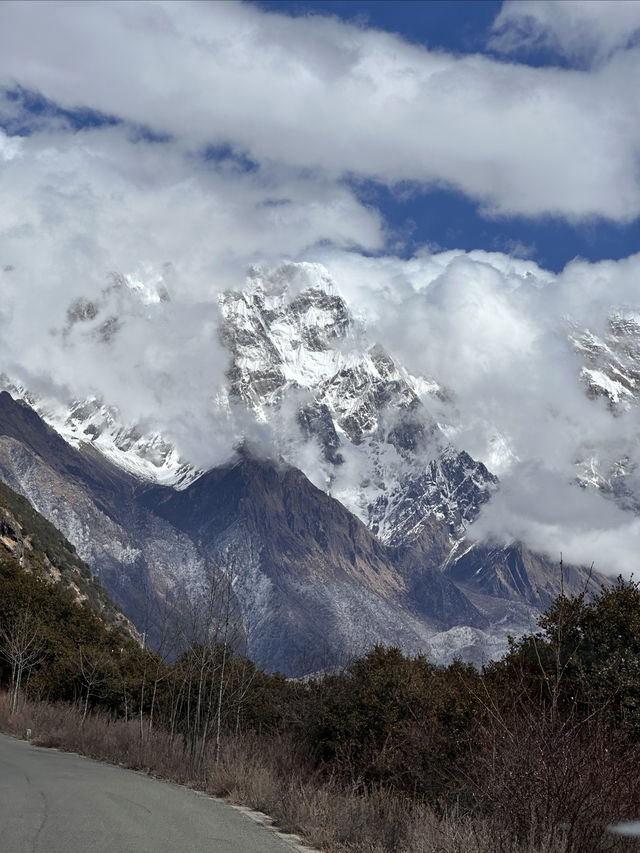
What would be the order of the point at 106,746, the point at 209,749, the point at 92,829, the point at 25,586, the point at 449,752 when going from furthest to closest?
1. the point at 25,586
2. the point at 106,746
3. the point at 209,749
4. the point at 449,752
5. the point at 92,829

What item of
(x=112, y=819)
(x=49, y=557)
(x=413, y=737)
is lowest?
(x=112, y=819)

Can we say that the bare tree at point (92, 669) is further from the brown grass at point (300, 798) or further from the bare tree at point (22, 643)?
the brown grass at point (300, 798)

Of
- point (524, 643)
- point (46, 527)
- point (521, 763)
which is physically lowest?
point (521, 763)

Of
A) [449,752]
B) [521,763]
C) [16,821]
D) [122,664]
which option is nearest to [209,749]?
[449,752]

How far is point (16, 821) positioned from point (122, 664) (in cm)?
4928

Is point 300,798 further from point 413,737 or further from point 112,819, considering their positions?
point 413,737

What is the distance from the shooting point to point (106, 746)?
3241 centimetres

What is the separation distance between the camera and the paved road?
44.2 ft

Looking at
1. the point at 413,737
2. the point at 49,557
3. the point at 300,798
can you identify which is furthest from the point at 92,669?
the point at 49,557

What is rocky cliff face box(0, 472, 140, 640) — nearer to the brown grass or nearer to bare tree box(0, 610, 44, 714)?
bare tree box(0, 610, 44, 714)

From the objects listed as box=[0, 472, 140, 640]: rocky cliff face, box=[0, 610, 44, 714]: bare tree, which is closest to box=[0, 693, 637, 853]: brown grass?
box=[0, 610, 44, 714]: bare tree

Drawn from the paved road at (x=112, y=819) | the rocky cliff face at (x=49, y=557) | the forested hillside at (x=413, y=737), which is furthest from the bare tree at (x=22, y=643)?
the paved road at (x=112, y=819)

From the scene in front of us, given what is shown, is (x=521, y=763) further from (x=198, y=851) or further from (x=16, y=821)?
(x=16, y=821)

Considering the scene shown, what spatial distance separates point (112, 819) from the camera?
1541cm
